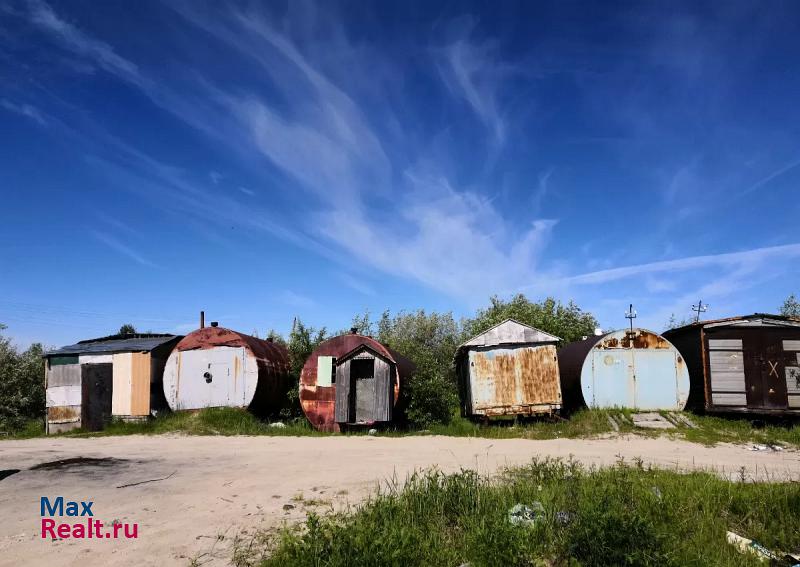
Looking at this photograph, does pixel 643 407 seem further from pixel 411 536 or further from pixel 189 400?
pixel 189 400

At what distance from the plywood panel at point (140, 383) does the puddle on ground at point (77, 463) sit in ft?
23.3

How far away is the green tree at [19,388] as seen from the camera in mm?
21062

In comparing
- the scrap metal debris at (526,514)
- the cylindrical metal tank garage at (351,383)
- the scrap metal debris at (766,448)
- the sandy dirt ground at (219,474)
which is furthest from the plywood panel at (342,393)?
the scrap metal debris at (766,448)

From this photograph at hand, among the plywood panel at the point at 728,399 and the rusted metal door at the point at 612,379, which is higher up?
the rusted metal door at the point at 612,379

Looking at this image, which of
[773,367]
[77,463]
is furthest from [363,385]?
[773,367]

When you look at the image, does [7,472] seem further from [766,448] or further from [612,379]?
[766,448]

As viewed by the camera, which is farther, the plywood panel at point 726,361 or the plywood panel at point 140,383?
the plywood panel at point 140,383

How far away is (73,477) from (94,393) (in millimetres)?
10857

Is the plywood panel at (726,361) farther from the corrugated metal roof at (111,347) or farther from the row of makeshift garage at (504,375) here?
the corrugated metal roof at (111,347)

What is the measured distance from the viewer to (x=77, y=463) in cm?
1097

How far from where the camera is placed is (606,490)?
22.2 feet

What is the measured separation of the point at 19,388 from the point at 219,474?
700 inches

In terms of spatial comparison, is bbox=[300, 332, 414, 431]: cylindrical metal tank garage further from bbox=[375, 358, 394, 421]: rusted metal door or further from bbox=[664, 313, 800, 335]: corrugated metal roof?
bbox=[664, 313, 800, 335]: corrugated metal roof

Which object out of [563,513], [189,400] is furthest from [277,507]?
[189,400]
